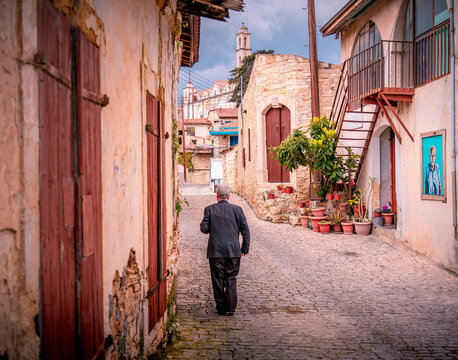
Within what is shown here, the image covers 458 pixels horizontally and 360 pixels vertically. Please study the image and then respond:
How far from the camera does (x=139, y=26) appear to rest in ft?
11.7

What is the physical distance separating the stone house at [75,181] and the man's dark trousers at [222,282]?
1.52 m

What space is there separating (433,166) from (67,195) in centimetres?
809

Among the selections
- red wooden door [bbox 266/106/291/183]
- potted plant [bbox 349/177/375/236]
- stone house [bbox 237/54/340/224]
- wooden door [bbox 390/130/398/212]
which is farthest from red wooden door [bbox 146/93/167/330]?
red wooden door [bbox 266/106/291/183]

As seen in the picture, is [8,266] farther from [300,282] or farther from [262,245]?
[262,245]

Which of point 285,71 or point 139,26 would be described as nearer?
point 139,26

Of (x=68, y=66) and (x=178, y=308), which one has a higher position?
(x=68, y=66)

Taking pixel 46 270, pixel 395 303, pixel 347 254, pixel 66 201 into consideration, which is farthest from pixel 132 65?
pixel 347 254

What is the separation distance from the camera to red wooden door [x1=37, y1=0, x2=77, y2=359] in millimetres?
1743


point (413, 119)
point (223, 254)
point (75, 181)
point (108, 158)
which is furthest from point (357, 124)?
point (75, 181)

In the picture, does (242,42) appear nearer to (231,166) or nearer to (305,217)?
(231,166)

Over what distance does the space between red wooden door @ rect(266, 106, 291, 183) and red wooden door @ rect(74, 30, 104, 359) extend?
13.4 m

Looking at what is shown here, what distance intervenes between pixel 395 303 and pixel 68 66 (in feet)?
18.0

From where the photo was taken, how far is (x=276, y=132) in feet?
51.9

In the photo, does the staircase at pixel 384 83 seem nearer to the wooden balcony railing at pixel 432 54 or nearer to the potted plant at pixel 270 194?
the wooden balcony railing at pixel 432 54
